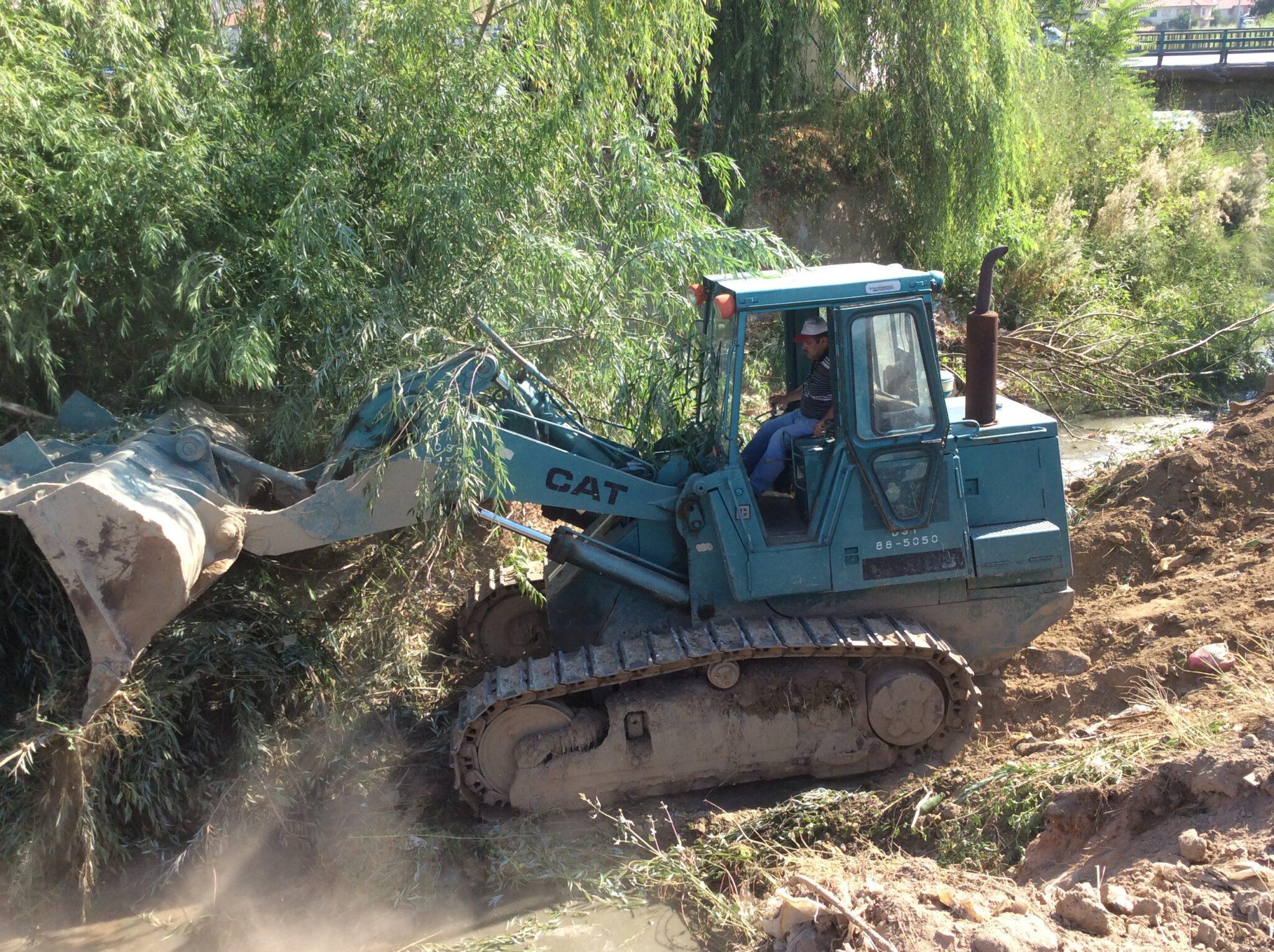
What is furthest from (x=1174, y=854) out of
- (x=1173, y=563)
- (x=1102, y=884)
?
(x=1173, y=563)

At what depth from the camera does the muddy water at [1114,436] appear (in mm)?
10352

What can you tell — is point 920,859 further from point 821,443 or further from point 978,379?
point 978,379

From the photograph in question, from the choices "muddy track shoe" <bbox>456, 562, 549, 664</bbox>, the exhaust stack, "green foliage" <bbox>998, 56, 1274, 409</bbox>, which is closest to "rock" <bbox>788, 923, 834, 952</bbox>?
the exhaust stack

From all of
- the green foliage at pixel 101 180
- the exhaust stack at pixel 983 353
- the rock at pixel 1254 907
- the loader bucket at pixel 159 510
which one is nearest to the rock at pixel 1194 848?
the rock at pixel 1254 907

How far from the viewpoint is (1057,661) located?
612 cm

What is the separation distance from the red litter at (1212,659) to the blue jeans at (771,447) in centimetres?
253

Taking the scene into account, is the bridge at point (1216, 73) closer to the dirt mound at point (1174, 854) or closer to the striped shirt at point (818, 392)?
the striped shirt at point (818, 392)

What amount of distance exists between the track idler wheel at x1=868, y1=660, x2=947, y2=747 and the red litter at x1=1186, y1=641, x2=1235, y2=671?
1.54 meters

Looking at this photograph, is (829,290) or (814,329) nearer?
(829,290)

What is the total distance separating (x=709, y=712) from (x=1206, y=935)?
232 cm

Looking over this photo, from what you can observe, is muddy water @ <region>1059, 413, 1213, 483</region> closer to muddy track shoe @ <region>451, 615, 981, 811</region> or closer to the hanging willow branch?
the hanging willow branch

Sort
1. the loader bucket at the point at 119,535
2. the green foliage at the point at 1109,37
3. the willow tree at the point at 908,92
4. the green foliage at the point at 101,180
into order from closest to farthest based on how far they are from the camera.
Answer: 1. the loader bucket at the point at 119,535
2. the green foliage at the point at 101,180
3. the willow tree at the point at 908,92
4. the green foliage at the point at 1109,37

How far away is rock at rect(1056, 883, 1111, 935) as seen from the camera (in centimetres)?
361

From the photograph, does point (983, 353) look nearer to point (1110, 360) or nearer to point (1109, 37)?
point (1110, 360)
